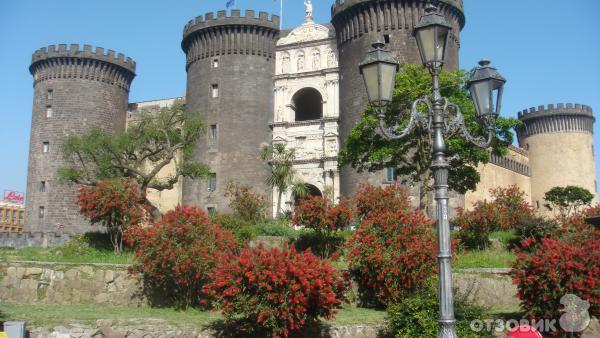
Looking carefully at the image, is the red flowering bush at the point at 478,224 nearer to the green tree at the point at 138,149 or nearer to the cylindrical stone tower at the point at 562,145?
the green tree at the point at 138,149

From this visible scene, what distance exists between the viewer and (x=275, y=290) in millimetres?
12461

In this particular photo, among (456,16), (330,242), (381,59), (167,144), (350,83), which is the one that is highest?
(456,16)

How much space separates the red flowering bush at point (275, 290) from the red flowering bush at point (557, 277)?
4180 millimetres

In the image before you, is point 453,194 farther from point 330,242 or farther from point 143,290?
point 143,290

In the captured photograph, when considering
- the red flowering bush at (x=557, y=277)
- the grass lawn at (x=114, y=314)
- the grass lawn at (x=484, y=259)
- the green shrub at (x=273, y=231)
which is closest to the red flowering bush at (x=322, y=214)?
the green shrub at (x=273, y=231)

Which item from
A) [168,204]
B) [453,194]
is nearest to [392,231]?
[453,194]

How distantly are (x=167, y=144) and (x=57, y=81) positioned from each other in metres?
17.9

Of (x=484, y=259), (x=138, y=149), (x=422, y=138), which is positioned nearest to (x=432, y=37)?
(x=484, y=259)

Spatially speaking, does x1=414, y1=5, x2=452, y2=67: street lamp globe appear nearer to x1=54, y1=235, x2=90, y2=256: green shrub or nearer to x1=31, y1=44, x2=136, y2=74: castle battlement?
x1=54, y1=235, x2=90, y2=256: green shrub

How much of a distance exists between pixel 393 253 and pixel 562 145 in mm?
42094

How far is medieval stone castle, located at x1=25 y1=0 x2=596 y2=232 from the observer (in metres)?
35.8

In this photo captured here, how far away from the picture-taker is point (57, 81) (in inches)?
1703

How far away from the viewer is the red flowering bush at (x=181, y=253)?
15.9 m

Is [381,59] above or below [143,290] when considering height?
above
